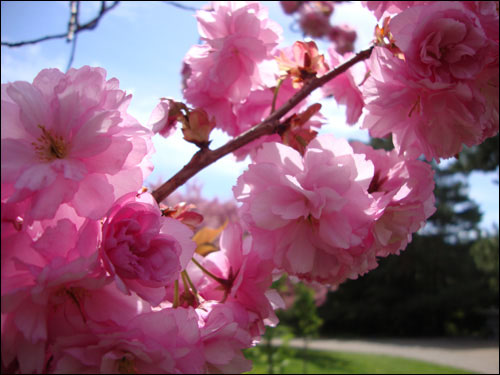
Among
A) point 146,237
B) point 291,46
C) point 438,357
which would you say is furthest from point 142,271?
point 438,357

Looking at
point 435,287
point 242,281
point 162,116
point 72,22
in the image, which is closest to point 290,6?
point 72,22

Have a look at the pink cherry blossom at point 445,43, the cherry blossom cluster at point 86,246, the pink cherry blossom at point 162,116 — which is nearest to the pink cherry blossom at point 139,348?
the cherry blossom cluster at point 86,246

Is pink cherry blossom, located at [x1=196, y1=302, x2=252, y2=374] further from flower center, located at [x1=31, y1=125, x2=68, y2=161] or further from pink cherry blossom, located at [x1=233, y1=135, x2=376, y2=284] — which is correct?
flower center, located at [x1=31, y1=125, x2=68, y2=161]

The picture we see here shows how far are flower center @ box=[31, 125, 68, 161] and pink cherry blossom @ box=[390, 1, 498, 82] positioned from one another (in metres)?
0.36

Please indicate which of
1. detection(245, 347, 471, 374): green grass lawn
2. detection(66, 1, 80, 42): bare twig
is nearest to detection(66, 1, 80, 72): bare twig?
detection(66, 1, 80, 42): bare twig

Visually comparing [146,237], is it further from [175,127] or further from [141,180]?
[175,127]

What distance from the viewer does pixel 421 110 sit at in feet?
1.53

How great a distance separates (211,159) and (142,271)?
197 mm

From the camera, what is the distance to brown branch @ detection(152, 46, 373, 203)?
0.42m

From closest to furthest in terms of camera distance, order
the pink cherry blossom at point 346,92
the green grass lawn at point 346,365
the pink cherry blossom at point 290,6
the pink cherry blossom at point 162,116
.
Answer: the pink cherry blossom at point 162,116, the pink cherry blossom at point 346,92, the green grass lawn at point 346,365, the pink cherry blossom at point 290,6

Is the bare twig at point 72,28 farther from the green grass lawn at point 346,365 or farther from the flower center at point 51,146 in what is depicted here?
the green grass lawn at point 346,365

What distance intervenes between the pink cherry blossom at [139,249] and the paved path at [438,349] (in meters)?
4.82

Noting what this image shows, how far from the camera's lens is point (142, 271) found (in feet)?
1.00

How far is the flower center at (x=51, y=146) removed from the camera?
1.03 ft
